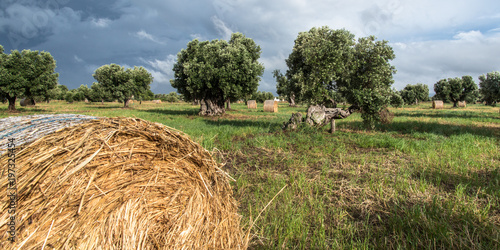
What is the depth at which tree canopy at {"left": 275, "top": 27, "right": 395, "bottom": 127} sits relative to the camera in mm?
12773

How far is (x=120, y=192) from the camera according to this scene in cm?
307

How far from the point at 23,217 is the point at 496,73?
51848 millimetres

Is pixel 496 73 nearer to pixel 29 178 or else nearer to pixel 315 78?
pixel 315 78

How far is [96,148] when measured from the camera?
2846 mm

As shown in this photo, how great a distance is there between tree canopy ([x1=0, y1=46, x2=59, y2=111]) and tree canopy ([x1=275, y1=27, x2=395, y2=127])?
32.3 metres

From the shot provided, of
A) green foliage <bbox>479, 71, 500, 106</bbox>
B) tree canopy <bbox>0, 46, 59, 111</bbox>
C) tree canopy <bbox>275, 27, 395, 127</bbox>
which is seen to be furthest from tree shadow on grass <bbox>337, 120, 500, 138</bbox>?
tree canopy <bbox>0, 46, 59, 111</bbox>

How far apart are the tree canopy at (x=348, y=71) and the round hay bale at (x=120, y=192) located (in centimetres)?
Answer: 1043

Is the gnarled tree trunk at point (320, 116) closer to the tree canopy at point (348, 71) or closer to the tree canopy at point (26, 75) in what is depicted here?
the tree canopy at point (348, 71)

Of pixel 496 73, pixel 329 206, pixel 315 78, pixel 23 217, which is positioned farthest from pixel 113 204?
pixel 496 73

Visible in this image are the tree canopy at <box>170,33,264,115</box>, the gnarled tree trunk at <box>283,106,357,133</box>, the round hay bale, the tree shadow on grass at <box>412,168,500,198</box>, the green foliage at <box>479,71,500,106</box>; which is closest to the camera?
the round hay bale

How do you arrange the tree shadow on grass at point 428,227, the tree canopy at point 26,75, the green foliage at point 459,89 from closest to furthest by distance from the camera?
1. the tree shadow on grass at point 428,227
2. the tree canopy at point 26,75
3. the green foliage at point 459,89

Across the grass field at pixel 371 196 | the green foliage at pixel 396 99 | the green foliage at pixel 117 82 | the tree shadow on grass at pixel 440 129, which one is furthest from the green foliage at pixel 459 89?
the green foliage at pixel 117 82

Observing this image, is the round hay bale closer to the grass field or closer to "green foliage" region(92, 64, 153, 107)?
the grass field

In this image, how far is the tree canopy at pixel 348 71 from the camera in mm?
12773
